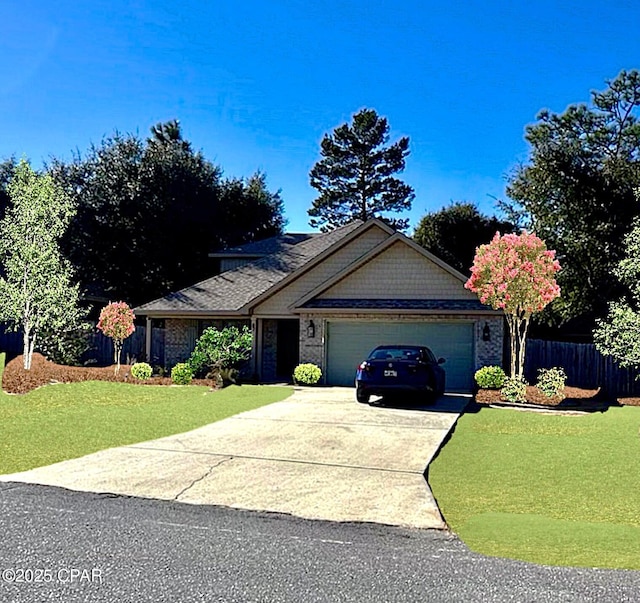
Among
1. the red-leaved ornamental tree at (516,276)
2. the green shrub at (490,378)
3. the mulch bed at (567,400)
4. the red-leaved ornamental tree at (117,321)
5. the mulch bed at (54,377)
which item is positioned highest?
the red-leaved ornamental tree at (516,276)

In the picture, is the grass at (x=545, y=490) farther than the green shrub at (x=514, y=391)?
No

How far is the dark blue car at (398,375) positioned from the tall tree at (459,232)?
881 inches

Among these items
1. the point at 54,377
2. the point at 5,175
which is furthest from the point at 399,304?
the point at 5,175


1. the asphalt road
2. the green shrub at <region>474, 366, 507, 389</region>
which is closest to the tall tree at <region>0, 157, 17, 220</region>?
the green shrub at <region>474, 366, 507, 389</region>

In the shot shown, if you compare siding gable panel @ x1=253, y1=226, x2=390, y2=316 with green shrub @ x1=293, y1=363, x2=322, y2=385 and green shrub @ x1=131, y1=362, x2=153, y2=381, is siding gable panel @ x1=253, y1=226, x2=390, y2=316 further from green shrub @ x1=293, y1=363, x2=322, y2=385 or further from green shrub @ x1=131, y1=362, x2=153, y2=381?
green shrub @ x1=131, y1=362, x2=153, y2=381

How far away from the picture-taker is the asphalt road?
4.48 meters

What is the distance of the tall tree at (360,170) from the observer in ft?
160

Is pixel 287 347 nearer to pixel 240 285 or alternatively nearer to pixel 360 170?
pixel 240 285

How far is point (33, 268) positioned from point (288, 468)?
17.0m

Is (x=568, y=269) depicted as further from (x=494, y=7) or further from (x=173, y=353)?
(x=173, y=353)

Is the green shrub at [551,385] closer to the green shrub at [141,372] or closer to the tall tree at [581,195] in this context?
the tall tree at [581,195]

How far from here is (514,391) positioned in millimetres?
16719

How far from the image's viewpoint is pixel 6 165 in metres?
34.5

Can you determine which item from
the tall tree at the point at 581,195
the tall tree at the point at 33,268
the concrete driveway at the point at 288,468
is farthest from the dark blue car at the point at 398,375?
the tall tree at the point at 581,195
